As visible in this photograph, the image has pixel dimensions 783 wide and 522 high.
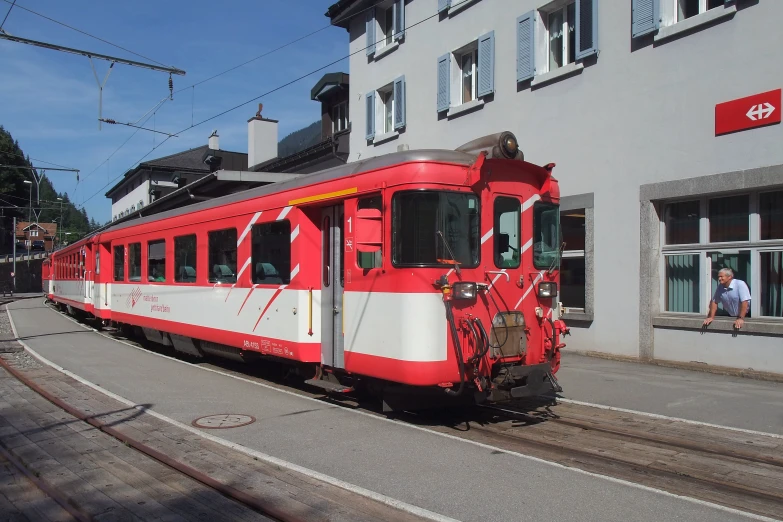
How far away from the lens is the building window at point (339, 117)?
23.2m

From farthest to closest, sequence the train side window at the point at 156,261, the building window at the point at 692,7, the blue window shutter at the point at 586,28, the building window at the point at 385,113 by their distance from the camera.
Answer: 1. the building window at the point at 385,113
2. the train side window at the point at 156,261
3. the blue window shutter at the point at 586,28
4. the building window at the point at 692,7

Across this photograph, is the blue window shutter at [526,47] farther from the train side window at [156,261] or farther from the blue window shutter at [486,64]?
the train side window at [156,261]

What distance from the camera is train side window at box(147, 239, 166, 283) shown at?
12.8 m

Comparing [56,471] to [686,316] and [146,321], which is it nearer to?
[146,321]

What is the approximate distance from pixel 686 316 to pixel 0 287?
63273 millimetres

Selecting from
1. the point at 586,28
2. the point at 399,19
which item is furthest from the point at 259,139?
the point at 586,28

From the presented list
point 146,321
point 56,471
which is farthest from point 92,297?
point 56,471

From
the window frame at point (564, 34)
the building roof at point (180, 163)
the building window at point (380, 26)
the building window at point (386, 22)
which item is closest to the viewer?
the window frame at point (564, 34)

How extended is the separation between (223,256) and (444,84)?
8574mm

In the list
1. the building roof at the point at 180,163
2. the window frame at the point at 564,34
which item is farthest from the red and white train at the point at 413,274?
the building roof at the point at 180,163

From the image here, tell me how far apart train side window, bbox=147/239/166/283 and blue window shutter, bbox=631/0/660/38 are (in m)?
9.69

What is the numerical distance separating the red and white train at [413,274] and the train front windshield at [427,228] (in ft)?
0.04

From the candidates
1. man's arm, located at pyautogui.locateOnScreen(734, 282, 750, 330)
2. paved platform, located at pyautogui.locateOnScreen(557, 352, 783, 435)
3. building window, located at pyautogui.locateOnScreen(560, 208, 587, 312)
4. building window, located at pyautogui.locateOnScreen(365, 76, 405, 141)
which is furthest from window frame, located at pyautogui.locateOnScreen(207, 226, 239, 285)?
building window, located at pyautogui.locateOnScreen(365, 76, 405, 141)

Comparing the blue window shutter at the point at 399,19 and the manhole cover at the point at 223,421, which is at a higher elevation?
the blue window shutter at the point at 399,19
